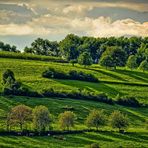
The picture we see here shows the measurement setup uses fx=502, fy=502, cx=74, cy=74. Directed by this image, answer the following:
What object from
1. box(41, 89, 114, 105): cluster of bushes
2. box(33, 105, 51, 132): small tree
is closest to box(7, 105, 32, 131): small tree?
box(33, 105, 51, 132): small tree

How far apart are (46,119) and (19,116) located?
8115mm

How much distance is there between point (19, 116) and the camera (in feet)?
490

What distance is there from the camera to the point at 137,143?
141875 millimetres

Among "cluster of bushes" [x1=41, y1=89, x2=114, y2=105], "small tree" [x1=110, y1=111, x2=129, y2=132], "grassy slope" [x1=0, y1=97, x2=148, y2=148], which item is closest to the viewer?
"grassy slope" [x1=0, y1=97, x2=148, y2=148]

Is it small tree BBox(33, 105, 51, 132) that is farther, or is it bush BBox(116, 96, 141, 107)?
bush BBox(116, 96, 141, 107)

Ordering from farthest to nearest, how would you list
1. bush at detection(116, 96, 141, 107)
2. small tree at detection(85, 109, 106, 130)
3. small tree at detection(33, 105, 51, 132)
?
bush at detection(116, 96, 141, 107) → small tree at detection(85, 109, 106, 130) → small tree at detection(33, 105, 51, 132)

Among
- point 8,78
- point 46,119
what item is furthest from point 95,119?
point 8,78

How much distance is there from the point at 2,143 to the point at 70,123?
27573 mm

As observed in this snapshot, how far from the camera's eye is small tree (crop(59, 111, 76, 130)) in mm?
149750

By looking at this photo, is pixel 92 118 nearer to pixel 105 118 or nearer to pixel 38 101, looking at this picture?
pixel 105 118

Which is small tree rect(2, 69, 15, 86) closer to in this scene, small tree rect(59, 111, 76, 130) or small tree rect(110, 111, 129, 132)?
small tree rect(59, 111, 76, 130)

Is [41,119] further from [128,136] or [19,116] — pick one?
[128,136]

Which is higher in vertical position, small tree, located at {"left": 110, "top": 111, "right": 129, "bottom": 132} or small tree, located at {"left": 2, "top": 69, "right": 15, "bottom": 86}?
small tree, located at {"left": 2, "top": 69, "right": 15, "bottom": 86}

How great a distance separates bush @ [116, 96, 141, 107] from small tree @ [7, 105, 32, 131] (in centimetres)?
4868
